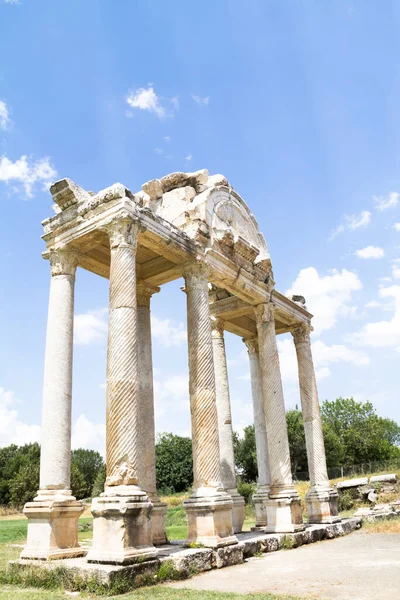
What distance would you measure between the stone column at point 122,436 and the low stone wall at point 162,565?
0.26 meters

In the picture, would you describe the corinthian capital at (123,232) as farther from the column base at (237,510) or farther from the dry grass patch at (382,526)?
the dry grass patch at (382,526)

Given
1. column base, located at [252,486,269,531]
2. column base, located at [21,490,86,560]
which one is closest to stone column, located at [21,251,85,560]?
column base, located at [21,490,86,560]

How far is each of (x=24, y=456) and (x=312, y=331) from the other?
58320mm

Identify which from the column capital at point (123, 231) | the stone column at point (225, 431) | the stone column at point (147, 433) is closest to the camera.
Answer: the column capital at point (123, 231)

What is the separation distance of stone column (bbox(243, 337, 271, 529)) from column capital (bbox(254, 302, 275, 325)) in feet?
11.4

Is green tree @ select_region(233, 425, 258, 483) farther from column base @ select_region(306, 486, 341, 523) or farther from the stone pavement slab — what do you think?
the stone pavement slab

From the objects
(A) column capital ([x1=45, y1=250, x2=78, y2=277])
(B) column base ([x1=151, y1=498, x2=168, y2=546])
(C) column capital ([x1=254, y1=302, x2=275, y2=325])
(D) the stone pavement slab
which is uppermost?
(A) column capital ([x1=45, y1=250, x2=78, y2=277])

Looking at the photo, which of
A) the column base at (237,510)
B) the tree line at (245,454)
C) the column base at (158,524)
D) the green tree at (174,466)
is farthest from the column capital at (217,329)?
the green tree at (174,466)

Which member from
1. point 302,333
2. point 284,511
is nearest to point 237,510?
point 284,511

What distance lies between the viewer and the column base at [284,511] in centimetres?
1485

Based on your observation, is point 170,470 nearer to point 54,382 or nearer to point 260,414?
point 260,414

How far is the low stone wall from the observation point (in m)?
8.64

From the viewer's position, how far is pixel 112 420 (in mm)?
10500

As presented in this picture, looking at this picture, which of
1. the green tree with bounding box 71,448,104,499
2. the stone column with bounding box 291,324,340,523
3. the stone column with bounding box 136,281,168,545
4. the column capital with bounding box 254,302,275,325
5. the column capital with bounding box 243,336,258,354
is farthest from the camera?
the green tree with bounding box 71,448,104,499
